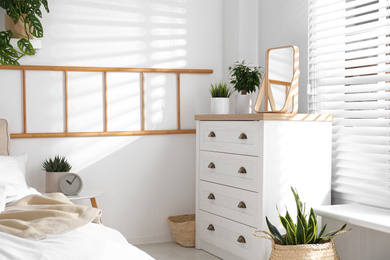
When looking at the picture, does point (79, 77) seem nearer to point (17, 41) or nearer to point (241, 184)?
point (17, 41)

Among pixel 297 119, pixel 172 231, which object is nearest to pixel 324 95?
pixel 297 119

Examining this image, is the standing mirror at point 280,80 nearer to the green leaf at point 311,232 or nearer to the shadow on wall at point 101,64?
the green leaf at point 311,232

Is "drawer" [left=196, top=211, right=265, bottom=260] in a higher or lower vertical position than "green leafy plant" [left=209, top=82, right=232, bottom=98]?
lower

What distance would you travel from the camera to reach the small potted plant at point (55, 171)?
3459 millimetres

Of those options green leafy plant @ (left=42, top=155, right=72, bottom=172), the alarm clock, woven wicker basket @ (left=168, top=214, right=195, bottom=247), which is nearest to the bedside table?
the alarm clock

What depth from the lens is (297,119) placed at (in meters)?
3.10

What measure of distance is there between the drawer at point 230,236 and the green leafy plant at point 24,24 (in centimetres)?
164

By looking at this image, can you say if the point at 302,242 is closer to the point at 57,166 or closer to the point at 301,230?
the point at 301,230

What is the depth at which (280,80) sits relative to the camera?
128 inches

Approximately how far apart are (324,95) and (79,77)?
171cm

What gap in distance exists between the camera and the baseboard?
389 centimetres

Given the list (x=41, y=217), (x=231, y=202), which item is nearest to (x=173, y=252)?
(x=231, y=202)

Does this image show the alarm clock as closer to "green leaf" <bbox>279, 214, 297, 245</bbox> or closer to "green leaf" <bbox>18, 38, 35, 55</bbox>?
"green leaf" <bbox>18, 38, 35, 55</bbox>

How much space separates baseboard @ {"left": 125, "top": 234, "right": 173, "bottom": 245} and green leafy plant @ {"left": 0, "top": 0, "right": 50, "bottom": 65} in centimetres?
151
